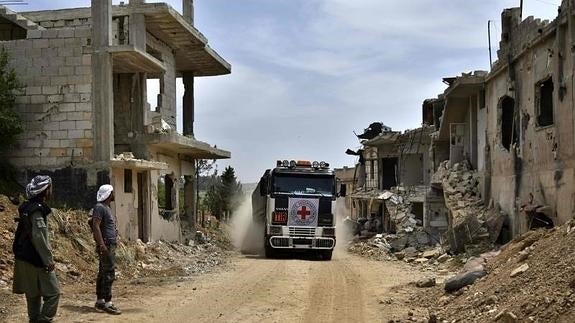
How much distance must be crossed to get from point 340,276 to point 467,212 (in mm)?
7014

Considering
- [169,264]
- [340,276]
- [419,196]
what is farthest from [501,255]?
[419,196]

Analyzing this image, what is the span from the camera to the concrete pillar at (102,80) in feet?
54.7

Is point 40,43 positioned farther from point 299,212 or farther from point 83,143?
point 299,212

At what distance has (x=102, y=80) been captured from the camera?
16.8 meters

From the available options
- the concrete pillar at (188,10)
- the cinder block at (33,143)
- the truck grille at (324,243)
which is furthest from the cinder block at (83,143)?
the concrete pillar at (188,10)

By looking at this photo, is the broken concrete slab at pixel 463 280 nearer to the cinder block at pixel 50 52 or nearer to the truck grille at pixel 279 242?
the truck grille at pixel 279 242

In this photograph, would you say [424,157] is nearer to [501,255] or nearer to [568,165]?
[568,165]

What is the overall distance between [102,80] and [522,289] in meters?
12.2

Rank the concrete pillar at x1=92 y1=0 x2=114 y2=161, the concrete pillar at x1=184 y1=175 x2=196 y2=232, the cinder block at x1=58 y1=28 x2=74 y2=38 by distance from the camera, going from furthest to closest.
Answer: the concrete pillar at x1=184 y1=175 x2=196 y2=232
the cinder block at x1=58 y1=28 x2=74 y2=38
the concrete pillar at x1=92 y1=0 x2=114 y2=161

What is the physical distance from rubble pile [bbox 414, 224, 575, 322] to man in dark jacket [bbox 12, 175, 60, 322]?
5.00 m

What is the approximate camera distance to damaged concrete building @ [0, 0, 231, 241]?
16828 millimetres

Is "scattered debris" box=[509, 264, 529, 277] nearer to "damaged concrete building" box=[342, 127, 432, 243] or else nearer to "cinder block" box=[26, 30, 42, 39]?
"cinder block" box=[26, 30, 42, 39]

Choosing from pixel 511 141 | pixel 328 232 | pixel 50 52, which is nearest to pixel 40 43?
pixel 50 52

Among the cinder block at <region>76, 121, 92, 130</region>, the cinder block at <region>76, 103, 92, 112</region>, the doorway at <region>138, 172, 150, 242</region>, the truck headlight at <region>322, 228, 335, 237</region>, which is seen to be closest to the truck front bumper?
the truck headlight at <region>322, 228, 335, 237</region>
